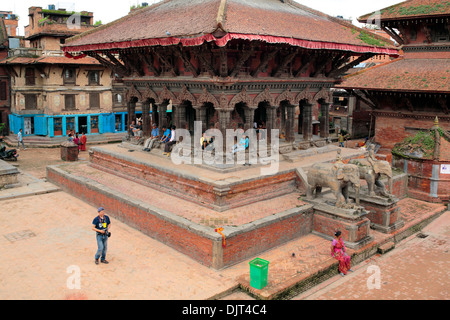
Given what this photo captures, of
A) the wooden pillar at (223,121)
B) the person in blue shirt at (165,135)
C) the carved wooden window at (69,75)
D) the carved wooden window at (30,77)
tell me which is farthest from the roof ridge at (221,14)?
the carved wooden window at (30,77)

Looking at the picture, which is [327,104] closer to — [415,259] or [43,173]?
[415,259]

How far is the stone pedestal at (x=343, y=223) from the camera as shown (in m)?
12.6

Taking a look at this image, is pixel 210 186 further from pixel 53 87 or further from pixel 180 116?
pixel 53 87

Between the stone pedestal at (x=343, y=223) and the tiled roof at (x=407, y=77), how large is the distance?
9.65m

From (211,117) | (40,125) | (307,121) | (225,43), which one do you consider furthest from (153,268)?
(40,125)

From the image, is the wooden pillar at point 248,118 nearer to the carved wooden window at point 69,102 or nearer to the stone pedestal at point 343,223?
the stone pedestal at point 343,223

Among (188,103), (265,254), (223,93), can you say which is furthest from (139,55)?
(265,254)

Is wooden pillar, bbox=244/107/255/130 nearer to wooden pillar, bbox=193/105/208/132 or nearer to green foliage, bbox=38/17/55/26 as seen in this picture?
wooden pillar, bbox=193/105/208/132

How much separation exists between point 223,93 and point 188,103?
3762 mm

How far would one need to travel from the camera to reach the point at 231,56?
15.0 meters

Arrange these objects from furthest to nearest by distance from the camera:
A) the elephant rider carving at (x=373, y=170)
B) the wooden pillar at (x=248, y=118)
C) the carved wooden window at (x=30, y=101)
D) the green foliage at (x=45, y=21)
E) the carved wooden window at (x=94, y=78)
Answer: the carved wooden window at (x=94, y=78), the green foliage at (x=45, y=21), the carved wooden window at (x=30, y=101), the wooden pillar at (x=248, y=118), the elephant rider carving at (x=373, y=170)

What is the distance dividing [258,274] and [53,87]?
29.4 metres

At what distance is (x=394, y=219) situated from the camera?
47.1ft

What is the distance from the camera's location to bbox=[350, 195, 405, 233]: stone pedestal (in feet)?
45.9
